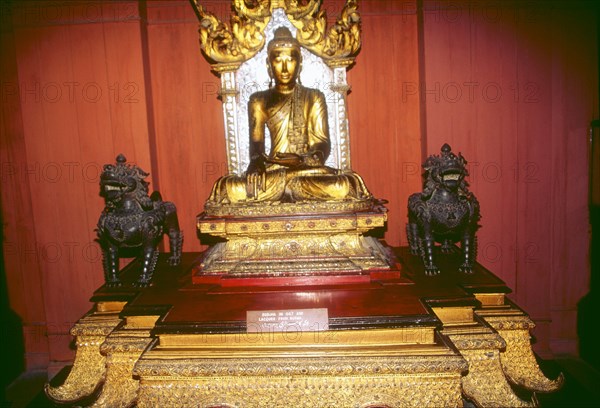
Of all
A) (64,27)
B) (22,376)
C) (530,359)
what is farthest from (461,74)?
(22,376)

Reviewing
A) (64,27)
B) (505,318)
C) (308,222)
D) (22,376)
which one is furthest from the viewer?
(22,376)

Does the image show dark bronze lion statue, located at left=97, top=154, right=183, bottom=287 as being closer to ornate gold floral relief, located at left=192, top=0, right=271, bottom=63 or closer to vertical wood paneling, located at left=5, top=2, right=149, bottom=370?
vertical wood paneling, located at left=5, top=2, right=149, bottom=370

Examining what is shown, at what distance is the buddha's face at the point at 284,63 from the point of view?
A: 139 inches

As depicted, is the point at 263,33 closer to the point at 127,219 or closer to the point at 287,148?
the point at 287,148

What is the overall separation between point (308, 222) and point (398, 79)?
1748 mm

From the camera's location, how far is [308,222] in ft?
10.1

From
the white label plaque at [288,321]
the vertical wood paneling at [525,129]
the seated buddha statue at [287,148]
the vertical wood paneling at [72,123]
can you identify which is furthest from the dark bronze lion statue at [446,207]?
the vertical wood paneling at [72,123]

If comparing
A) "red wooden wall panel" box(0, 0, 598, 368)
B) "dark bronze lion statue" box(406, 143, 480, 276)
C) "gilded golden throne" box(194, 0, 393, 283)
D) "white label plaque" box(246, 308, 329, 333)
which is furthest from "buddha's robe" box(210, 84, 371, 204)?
"white label plaque" box(246, 308, 329, 333)

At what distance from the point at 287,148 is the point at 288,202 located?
73 centimetres

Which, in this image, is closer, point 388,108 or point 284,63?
point 284,63

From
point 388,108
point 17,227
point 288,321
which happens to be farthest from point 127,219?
point 388,108

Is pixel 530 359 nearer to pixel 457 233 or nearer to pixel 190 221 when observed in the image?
pixel 457 233

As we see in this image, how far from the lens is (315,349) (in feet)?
8.04

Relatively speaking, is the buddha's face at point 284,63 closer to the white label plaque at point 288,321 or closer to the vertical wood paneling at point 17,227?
the white label plaque at point 288,321
